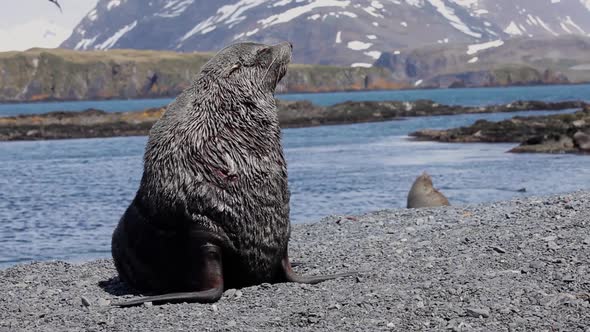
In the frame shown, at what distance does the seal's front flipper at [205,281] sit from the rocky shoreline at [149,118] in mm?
53459

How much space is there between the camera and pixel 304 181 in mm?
28250

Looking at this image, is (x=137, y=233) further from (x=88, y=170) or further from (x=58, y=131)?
(x=58, y=131)

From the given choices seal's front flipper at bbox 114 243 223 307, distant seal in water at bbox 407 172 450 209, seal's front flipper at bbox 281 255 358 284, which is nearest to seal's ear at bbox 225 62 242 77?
seal's front flipper at bbox 114 243 223 307

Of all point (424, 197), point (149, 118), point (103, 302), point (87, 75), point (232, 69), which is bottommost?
point (149, 118)

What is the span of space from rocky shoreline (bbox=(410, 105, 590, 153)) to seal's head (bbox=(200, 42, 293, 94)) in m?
27.8

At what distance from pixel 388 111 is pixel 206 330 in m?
69.6

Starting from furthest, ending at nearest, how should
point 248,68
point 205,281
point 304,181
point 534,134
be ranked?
point 534,134
point 304,181
point 248,68
point 205,281

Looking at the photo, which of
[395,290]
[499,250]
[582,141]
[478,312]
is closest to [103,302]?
[395,290]

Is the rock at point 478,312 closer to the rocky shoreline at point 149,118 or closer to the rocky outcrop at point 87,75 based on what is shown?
the rocky shoreline at point 149,118

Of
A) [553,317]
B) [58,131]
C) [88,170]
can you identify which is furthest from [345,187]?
[58,131]

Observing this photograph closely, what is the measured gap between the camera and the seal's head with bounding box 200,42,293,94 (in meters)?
8.46

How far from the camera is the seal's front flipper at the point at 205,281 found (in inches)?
308

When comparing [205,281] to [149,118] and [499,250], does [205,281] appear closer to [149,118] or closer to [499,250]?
[499,250]

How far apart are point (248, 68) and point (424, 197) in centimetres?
878
